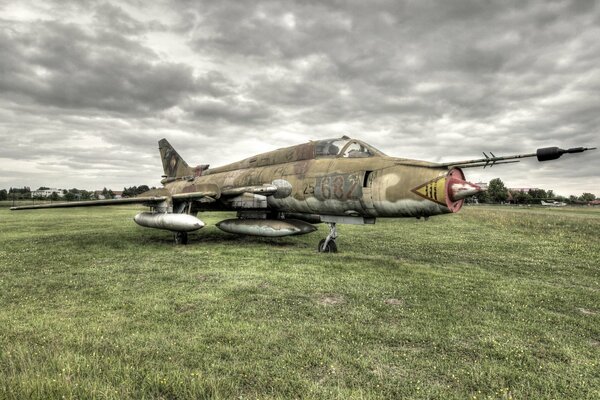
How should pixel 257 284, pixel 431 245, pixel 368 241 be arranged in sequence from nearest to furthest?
pixel 257 284 < pixel 431 245 < pixel 368 241

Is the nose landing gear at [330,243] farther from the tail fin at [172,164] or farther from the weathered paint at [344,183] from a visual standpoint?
the tail fin at [172,164]

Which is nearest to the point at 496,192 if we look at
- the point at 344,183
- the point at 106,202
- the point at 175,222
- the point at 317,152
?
the point at 317,152

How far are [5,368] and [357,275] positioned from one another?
→ 20.6 ft

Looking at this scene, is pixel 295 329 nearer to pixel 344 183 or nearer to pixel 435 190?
pixel 435 190

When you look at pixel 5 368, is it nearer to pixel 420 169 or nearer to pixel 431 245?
pixel 420 169

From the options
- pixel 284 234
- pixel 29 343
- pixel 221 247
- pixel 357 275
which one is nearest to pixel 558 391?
pixel 357 275

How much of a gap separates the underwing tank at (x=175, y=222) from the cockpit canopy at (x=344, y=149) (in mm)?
5030

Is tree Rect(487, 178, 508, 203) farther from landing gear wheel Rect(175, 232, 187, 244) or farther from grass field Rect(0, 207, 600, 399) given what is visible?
landing gear wheel Rect(175, 232, 187, 244)

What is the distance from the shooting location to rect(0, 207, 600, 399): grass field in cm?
326

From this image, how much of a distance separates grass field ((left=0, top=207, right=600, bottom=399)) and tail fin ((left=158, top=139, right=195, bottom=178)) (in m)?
9.77

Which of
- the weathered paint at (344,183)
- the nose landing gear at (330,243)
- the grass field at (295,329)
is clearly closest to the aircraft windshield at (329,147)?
the weathered paint at (344,183)

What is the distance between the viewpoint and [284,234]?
11.7m

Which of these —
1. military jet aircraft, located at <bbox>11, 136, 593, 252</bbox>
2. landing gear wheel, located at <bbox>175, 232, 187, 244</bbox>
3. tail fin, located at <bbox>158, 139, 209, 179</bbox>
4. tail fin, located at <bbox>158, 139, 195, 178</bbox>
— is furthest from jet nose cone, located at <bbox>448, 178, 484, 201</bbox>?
tail fin, located at <bbox>158, 139, 195, 178</bbox>

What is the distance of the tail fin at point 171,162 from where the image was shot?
18.7 m
